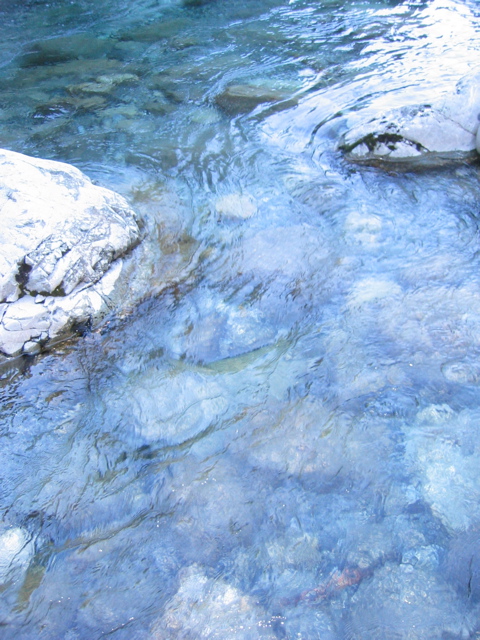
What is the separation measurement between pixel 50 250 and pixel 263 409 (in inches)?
75.1

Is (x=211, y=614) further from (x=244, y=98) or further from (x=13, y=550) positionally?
(x=244, y=98)

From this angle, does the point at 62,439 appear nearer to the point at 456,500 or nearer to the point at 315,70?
the point at 456,500

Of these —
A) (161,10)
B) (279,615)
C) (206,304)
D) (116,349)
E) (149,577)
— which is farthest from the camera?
(161,10)

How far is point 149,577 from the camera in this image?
91.1 inches

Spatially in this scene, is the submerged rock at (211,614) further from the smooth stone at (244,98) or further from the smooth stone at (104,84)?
the smooth stone at (104,84)

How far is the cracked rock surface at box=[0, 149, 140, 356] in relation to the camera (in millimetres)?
3436

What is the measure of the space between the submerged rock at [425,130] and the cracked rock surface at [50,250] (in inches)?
96.0

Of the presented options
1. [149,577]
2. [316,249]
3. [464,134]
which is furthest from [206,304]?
[464,134]

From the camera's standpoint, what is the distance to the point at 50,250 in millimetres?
3617

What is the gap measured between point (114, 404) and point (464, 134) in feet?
12.9

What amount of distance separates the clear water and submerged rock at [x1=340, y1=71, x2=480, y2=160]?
0.87ft

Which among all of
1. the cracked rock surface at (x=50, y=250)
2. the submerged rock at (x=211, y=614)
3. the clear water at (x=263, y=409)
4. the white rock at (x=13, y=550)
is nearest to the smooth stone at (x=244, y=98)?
the clear water at (x=263, y=409)

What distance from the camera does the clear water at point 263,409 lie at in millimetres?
2201

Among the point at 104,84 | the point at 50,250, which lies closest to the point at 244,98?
the point at 104,84
